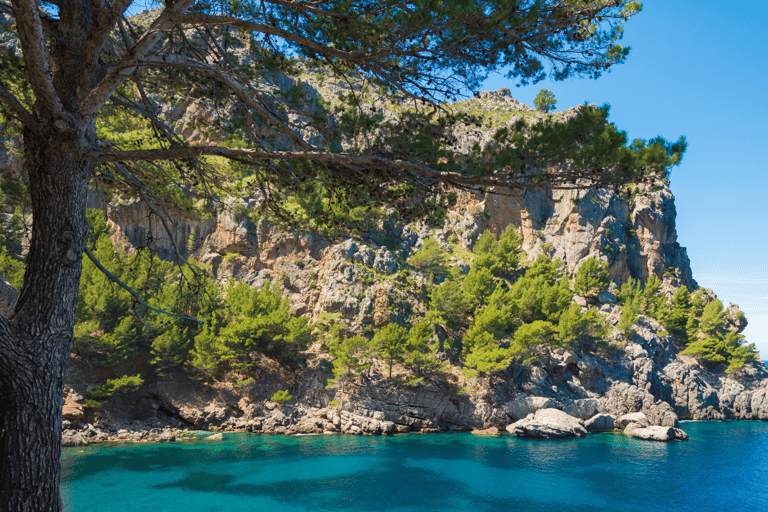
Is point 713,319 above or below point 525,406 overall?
above

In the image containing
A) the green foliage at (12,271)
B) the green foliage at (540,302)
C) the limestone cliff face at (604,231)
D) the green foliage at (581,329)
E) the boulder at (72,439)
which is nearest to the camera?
the green foliage at (12,271)

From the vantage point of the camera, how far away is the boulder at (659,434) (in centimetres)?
2177

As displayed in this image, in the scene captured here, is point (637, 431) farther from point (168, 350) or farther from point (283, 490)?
point (168, 350)

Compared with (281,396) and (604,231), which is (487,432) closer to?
(281,396)

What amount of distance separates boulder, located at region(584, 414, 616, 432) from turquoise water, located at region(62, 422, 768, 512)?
329 centimetres

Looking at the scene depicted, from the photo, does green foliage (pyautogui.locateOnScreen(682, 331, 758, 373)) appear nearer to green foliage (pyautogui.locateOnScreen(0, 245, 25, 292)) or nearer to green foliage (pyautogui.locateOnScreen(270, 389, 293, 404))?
green foliage (pyautogui.locateOnScreen(270, 389, 293, 404))

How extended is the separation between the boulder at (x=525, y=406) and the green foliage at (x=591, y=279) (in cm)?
1612

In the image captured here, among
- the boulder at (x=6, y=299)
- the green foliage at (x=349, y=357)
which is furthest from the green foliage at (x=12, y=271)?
the boulder at (x=6, y=299)

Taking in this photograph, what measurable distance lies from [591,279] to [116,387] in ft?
114

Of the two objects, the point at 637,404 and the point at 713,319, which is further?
the point at 713,319

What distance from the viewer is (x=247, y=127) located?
4535 millimetres

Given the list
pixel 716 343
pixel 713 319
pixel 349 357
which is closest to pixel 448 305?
pixel 349 357

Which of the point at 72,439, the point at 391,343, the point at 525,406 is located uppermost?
the point at 391,343

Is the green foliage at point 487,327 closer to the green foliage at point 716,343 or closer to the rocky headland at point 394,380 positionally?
the rocky headland at point 394,380
